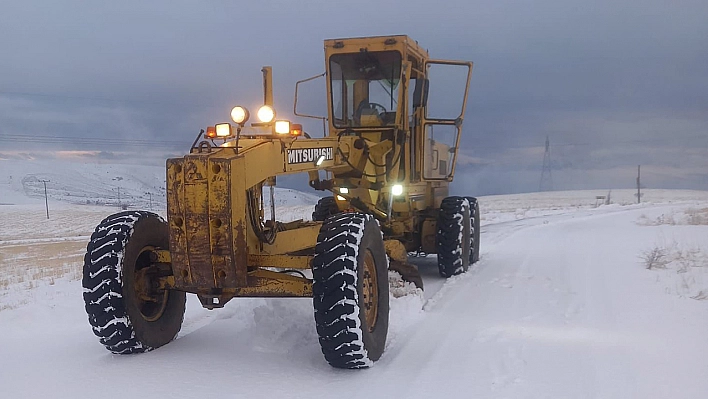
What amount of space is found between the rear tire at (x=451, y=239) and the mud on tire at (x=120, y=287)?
15.9ft

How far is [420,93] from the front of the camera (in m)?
8.37

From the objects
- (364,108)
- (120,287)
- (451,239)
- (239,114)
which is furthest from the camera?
(451,239)

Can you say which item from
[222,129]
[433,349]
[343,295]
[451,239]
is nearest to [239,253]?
[343,295]

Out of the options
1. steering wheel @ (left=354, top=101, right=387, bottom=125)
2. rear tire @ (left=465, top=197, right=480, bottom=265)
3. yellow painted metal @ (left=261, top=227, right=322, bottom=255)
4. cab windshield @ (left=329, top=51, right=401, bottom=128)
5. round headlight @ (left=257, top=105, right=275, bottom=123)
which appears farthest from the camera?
rear tire @ (left=465, top=197, right=480, bottom=265)

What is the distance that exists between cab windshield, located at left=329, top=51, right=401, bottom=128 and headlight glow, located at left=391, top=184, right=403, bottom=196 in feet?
2.92

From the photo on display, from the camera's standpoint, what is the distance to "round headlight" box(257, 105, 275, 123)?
5.21 metres

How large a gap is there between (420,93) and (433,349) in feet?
13.7

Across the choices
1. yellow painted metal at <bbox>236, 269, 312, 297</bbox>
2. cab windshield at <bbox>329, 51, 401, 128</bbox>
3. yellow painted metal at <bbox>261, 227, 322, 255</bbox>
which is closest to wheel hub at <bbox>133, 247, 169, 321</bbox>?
yellow painted metal at <bbox>236, 269, 312, 297</bbox>

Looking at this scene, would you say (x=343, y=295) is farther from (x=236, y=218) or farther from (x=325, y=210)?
(x=325, y=210)

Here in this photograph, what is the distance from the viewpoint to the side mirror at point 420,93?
8.14 metres

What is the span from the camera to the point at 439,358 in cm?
501

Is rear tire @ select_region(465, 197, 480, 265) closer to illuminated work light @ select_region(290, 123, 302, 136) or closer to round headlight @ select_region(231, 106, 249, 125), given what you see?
illuminated work light @ select_region(290, 123, 302, 136)

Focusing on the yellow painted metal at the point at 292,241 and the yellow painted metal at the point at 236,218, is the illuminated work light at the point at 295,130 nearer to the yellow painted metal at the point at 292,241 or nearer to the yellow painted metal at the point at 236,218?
the yellow painted metal at the point at 236,218

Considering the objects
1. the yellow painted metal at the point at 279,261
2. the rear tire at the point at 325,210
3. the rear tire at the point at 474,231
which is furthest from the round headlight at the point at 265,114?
the rear tire at the point at 474,231
